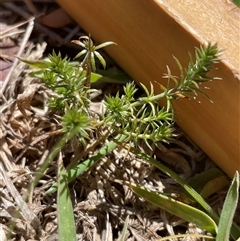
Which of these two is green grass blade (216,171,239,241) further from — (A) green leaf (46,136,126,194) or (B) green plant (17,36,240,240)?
(A) green leaf (46,136,126,194)

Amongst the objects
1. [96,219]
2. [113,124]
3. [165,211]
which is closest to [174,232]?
[165,211]

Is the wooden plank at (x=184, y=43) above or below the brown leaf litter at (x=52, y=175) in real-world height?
above

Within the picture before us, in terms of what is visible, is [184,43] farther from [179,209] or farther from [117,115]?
[179,209]

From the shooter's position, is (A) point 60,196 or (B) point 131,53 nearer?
(A) point 60,196

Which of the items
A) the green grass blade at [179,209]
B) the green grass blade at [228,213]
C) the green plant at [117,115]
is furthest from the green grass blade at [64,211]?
the green grass blade at [228,213]

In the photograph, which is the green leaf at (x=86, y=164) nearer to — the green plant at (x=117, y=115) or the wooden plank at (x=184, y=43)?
the green plant at (x=117, y=115)

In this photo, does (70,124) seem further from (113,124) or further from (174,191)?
(174,191)

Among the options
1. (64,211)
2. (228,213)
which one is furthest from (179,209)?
(64,211)

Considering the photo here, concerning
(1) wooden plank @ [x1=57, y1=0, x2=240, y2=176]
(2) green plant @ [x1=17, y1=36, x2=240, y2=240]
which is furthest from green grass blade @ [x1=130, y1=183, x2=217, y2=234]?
(1) wooden plank @ [x1=57, y1=0, x2=240, y2=176]
